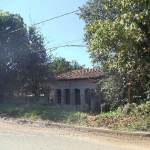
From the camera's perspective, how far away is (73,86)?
92.8 ft

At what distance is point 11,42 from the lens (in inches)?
1002

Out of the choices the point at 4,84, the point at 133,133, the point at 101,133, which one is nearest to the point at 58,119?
the point at 101,133

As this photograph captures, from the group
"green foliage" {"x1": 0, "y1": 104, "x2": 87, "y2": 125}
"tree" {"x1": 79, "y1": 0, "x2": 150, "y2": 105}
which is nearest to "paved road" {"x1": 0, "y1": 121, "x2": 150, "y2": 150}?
"tree" {"x1": 79, "y1": 0, "x2": 150, "y2": 105}

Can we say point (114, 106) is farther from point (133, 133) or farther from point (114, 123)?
point (133, 133)

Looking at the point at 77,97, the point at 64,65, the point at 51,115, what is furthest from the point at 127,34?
the point at 64,65

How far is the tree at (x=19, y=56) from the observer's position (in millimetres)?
25344

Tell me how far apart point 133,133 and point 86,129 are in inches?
93.5

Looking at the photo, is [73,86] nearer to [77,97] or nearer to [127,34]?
[77,97]

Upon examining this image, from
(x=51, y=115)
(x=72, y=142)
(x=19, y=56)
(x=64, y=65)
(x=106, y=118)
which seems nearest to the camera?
(x=72, y=142)

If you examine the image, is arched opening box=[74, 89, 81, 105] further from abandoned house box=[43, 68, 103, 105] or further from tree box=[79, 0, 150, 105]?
tree box=[79, 0, 150, 105]

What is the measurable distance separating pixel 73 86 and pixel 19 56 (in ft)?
20.7

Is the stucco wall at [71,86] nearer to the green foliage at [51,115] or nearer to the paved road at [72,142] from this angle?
the green foliage at [51,115]

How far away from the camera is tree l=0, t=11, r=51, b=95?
25.3 metres

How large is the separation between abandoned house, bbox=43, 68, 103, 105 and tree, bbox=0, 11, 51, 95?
2.38 m
